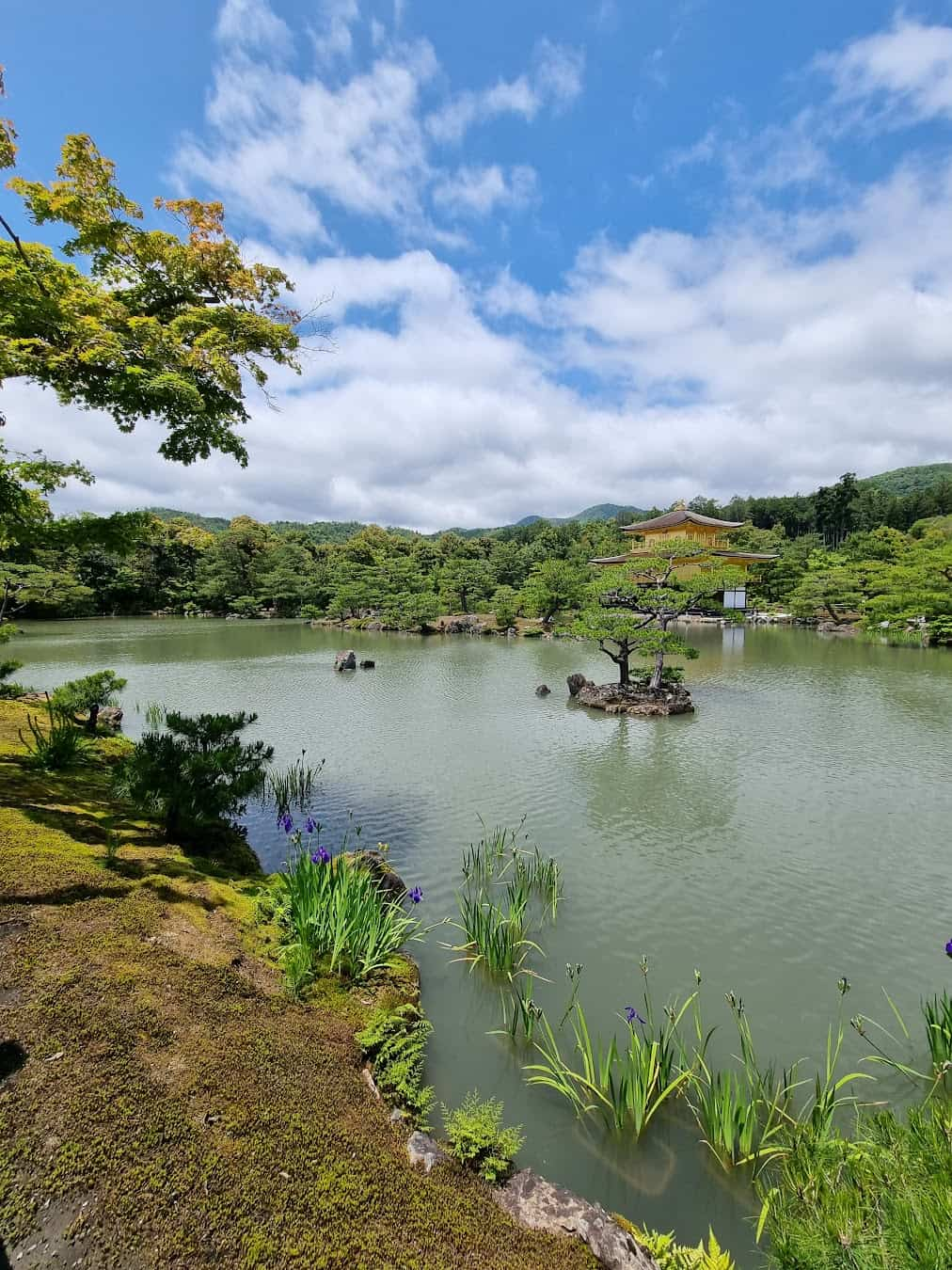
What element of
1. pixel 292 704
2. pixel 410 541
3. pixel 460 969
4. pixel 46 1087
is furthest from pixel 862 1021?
pixel 410 541

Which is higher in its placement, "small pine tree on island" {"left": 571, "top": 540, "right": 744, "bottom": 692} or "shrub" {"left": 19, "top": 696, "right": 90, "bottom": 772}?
"small pine tree on island" {"left": 571, "top": 540, "right": 744, "bottom": 692}

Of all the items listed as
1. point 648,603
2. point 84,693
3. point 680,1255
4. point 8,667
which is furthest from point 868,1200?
point 648,603

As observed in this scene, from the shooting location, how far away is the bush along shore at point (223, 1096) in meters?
1.84

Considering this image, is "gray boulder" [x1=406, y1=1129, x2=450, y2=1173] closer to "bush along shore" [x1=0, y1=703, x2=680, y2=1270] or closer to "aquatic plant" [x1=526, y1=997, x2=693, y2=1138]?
"bush along shore" [x1=0, y1=703, x2=680, y2=1270]

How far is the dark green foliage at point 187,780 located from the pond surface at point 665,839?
1214 millimetres

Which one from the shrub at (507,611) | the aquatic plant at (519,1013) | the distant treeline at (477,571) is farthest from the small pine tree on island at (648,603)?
the shrub at (507,611)

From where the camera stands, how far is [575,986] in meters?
3.95

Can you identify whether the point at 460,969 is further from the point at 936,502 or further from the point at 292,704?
the point at 936,502

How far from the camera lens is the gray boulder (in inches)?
91.7

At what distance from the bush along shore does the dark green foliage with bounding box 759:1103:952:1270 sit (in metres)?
0.60

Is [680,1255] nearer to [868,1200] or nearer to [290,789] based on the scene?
[868,1200]

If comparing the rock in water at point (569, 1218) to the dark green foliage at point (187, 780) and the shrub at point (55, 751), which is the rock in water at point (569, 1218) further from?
the shrub at point (55, 751)

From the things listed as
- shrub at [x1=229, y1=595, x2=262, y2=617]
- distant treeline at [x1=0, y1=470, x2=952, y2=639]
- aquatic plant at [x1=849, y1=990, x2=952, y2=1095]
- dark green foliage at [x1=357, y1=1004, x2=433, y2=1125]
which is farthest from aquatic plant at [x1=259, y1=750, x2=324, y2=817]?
shrub at [x1=229, y1=595, x2=262, y2=617]

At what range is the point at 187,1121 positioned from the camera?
2.14 meters
